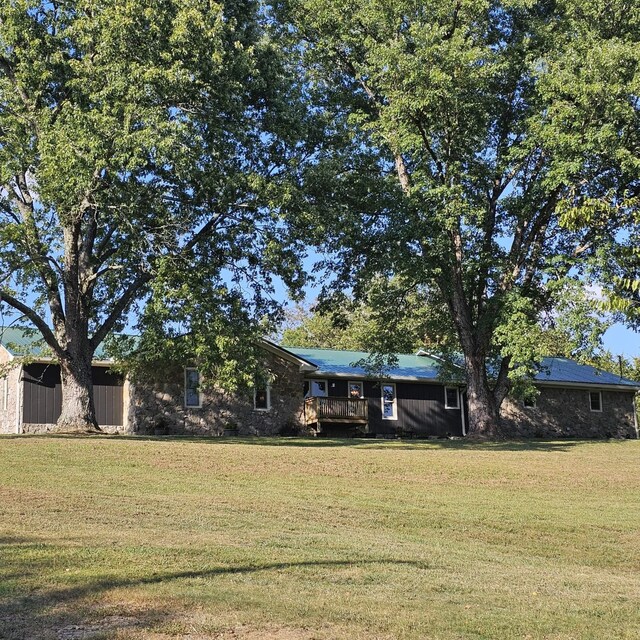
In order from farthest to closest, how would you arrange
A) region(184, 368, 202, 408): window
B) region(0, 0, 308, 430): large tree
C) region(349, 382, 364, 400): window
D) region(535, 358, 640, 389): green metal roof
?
1. region(535, 358, 640, 389): green metal roof
2. region(349, 382, 364, 400): window
3. region(184, 368, 202, 408): window
4. region(0, 0, 308, 430): large tree

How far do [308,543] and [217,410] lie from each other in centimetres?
2063

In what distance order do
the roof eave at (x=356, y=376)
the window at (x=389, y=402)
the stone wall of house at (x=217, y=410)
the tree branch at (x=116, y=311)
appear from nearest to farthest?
the tree branch at (x=116, y=311) → the stone wall of house at (x=217, y=410) → the roof eave at (x=356, y=376) → the window at (x=389, y=402)

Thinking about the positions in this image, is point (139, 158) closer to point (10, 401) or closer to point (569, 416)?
point (10, 401)

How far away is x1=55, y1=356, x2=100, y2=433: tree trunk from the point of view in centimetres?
2394

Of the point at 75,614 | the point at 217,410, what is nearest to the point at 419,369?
the point at 217,410

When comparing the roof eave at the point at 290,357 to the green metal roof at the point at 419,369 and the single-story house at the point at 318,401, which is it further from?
the green metal roof at the point at 419,369

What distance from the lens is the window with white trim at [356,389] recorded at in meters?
34.1

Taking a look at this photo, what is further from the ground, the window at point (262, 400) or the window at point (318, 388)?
the window at point (318, 388)

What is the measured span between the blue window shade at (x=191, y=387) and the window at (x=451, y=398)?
11547 millimetres

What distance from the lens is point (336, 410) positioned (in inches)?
1271

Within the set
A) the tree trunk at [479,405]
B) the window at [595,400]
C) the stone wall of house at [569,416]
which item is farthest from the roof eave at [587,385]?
the tree trunk at [479,405]

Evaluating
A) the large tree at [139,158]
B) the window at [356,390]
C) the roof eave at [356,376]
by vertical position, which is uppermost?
the large tree at [139,158]

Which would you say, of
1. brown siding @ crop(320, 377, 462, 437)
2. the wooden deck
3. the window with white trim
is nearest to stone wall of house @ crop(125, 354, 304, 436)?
the wooden deck

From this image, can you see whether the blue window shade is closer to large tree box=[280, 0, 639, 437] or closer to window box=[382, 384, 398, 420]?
large tree box=[280, 0, 639, 437]
